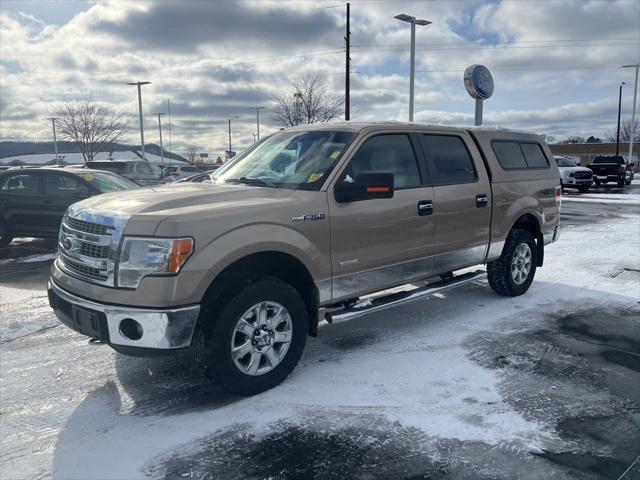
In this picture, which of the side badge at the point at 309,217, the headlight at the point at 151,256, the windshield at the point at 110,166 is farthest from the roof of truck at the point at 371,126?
the windshield at the point at 110,166

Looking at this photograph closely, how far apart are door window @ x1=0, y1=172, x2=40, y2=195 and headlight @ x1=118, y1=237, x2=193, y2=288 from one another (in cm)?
746

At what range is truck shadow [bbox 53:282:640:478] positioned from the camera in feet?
9.50

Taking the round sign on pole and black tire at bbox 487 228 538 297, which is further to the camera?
the round sign on pole

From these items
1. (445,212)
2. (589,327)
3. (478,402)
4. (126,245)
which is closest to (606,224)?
(589,327)

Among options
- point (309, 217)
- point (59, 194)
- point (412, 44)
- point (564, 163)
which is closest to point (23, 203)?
point (59, 194)

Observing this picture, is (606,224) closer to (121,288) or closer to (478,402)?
(478,402)

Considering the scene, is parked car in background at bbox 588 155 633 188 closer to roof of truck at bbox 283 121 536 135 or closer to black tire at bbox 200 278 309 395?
roof of truck at bbox 283 121 536 135

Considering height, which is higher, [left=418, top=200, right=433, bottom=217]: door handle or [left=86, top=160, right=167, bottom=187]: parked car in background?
[left=86, top=160, right=167, bottom=187]: parked car in background

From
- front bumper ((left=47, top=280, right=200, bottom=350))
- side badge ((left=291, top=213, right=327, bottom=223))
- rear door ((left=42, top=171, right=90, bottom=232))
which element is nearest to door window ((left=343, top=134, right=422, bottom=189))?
side badge ((left=291, top=213, right=327, bottom=223))

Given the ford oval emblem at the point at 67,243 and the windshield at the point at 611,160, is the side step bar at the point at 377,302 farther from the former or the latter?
the windshield at the point at 611,160

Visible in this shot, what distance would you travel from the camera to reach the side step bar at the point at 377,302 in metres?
4.11

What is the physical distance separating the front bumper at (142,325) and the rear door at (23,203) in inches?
281

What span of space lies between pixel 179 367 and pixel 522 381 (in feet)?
8.88

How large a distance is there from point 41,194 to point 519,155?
8.18 m
